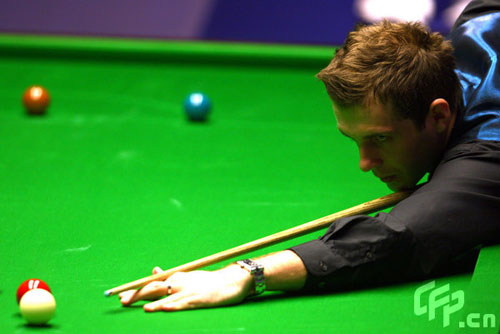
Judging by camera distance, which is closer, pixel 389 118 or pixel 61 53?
pixel 389 118

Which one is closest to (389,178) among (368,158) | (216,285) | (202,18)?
(368,158)

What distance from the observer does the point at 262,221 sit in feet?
9.39

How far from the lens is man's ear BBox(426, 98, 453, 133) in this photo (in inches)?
96.2

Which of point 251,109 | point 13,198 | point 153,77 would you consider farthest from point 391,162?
point 153,77

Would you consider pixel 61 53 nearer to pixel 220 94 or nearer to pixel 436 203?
pixel 220 94

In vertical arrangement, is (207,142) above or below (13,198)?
above

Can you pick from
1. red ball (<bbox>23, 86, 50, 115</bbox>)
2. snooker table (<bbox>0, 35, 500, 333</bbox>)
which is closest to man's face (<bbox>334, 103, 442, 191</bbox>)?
snooker table (<bbox>0, 35, 500, 333</bbox>)

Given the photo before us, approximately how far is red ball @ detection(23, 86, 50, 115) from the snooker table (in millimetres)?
64

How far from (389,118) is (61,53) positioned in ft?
10.6

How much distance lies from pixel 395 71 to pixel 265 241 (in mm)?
603

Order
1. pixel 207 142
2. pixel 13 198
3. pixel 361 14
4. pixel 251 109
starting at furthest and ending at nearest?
pixel 361 14, pixel 251 109, pixel 207 142, pixel 13 198

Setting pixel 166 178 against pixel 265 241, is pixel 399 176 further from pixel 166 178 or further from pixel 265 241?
pixel 166 178
